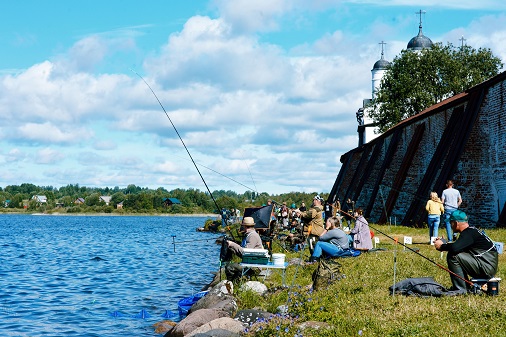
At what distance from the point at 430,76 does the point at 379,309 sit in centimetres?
4294

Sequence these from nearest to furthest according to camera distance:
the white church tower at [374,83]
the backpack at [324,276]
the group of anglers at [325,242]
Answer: the backpack at [324,276], the group of anglers at [325,242], the white church tower at [374,83]

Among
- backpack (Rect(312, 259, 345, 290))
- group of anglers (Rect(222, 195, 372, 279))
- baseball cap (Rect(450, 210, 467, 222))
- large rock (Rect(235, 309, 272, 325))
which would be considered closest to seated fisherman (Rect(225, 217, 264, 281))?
group of anglers (Rect(222, 195, 372, 279))

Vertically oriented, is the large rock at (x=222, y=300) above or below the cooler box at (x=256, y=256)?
below

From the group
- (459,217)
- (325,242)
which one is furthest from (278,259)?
(459,217)

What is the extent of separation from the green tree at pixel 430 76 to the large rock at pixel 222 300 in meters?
37.9

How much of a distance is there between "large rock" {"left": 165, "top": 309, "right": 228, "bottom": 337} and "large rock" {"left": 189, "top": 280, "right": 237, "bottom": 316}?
26 centimetres

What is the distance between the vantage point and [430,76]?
49531 mm

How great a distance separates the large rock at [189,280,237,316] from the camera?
11812mm

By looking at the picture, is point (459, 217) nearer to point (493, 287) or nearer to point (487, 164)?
point (493, 287)

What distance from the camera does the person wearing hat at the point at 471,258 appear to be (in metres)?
9.60

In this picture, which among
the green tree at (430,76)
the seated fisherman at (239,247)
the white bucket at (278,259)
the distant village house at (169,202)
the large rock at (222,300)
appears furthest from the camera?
the distant village house at (169,202)

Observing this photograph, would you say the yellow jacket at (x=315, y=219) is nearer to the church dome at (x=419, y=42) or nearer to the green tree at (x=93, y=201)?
the church dome at (x=419, y=42)

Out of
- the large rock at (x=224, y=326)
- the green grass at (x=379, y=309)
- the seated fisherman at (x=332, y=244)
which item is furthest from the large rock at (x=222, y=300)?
the seated fisherman at (x=332, y=244)

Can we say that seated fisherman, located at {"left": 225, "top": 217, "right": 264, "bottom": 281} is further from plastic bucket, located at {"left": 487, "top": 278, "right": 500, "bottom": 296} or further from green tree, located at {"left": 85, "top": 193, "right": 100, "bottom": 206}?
green tree, located at {"left": 85, "top": 193, "right": 100, "bottom": 206}
